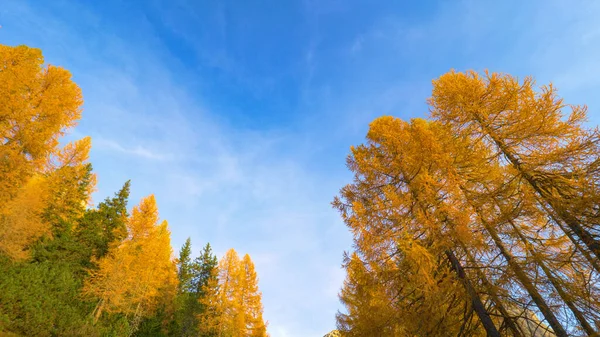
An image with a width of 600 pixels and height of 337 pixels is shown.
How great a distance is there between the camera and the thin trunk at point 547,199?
5039mm

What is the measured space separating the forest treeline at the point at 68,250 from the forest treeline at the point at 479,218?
14202mm

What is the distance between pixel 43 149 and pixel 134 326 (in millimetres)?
14855

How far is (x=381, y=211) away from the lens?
26.3ft

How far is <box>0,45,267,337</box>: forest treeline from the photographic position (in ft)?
37.5

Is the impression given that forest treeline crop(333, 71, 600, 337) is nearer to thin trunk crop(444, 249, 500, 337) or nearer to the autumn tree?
thin trunk crop(444, 249, 500, 337)

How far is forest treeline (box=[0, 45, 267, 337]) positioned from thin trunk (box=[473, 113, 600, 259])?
18.1 metres

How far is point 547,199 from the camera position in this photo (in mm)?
5195

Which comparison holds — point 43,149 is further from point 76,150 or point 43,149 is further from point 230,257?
point 230,257

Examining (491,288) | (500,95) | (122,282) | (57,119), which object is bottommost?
(491,288)

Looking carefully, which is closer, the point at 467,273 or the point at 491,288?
the point at 491,288

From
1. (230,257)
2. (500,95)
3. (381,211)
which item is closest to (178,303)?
(230,257)

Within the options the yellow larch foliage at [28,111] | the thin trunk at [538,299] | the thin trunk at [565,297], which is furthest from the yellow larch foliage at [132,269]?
the thin trunk at [565,297]

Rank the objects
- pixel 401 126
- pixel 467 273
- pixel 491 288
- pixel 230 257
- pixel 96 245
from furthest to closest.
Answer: pixel 230 257
pixel 96 245
pixel 401 126
pixel 467 273
pixel 491 288

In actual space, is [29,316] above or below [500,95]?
below
